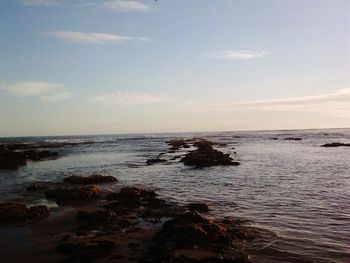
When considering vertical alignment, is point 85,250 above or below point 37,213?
below

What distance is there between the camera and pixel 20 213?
17547mm

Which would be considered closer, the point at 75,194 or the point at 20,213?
the point at 20,213

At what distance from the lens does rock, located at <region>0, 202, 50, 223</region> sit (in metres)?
17.1

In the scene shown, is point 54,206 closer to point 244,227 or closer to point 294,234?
point 244,227

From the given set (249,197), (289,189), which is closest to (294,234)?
(249,197)

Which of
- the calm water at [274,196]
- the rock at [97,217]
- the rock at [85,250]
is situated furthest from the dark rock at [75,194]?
the rock at [85,250]

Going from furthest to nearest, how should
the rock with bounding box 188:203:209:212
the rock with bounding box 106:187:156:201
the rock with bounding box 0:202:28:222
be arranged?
the rock with bounding box 106:187:156:201, the rock with bounding box 188:203:209:212, the rock with bounding box 0:202:28:222

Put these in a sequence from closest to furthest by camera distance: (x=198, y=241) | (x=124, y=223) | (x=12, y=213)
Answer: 1. (x=198, y=241)
2. (x=124, y=223)
3. (x=12, y=213)

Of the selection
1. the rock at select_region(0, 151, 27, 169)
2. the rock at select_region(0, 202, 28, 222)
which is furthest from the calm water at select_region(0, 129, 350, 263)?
the rock at select_region(0, 151, 27, 169)

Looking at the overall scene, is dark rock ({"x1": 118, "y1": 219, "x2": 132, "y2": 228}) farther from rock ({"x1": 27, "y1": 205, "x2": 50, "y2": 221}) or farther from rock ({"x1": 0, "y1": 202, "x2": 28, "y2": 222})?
rock ({"x1": 0, "y1": 202, "x2": 28, "y2": 222})

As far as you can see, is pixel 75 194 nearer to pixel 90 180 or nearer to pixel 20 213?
pixel 20 213

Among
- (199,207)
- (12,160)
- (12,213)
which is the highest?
(12,160)

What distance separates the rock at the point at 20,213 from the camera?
1714cm

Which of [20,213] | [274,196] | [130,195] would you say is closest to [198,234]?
[20,213]
